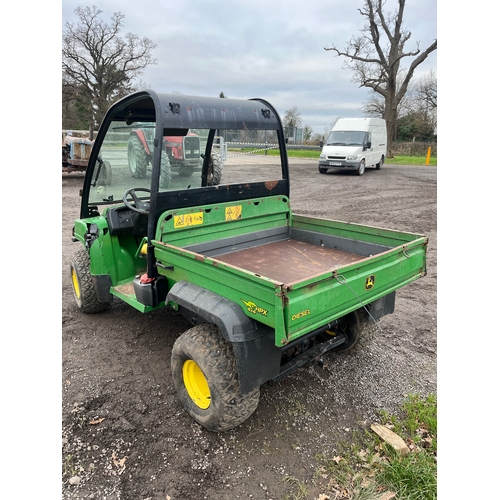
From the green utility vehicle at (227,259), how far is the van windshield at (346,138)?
13.1 m

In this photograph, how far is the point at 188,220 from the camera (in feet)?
10.9

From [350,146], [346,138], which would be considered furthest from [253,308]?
[346,138]

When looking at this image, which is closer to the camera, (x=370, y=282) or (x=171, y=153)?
(x=370, y=282)

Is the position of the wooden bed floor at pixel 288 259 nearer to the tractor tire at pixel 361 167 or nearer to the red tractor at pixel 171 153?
the red tractor at pixel 171 153

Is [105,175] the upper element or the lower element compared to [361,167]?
lower

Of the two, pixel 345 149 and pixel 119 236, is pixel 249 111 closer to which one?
pixel 119 236

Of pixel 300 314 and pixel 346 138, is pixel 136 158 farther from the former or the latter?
pixel 346 138

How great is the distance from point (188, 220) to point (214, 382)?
1.31 meters

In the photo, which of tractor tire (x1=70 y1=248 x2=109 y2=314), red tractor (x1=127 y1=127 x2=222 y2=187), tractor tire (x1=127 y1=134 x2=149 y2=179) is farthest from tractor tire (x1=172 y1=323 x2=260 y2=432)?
tractor tire (x1=127 y1=134 x2=149 y2=179)

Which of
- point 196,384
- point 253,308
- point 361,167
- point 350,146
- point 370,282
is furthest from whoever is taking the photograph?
point 361,167

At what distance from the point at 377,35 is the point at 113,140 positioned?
25.8 m

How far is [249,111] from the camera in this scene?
3.61m

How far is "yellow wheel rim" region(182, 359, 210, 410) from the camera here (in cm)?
278

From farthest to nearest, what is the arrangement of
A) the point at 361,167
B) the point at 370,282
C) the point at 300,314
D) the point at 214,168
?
the point at 361,167 → the point at 214,168 → the point at 370,282 → the point at 300,314
